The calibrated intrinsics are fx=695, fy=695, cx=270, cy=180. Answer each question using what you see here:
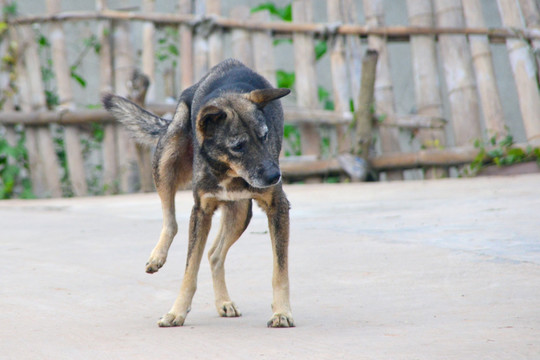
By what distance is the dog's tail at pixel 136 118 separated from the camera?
463cm

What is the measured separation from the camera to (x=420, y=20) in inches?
368

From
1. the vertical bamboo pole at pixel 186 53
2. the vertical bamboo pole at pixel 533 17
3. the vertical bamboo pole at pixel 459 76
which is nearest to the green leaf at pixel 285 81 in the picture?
the vertical bamboo pole at pixel 186 53

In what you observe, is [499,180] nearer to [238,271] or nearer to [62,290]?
[238,271]

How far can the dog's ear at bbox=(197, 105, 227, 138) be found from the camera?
334 cm

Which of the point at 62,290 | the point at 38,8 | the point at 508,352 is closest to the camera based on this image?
the point at 508,352

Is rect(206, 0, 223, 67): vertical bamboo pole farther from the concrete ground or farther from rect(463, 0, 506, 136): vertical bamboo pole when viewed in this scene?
the concrete ground

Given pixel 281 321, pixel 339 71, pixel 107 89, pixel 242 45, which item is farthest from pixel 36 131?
pixel 281 321

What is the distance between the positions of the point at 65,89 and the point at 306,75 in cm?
355

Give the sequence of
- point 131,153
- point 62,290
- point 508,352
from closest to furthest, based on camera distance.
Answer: point 508,352 → point 62,290 → point 131,153

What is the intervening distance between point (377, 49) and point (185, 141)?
19.4 feet

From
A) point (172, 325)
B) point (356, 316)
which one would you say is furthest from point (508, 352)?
point (172, 325)

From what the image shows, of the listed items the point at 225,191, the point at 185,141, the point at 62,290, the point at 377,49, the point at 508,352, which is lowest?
the point at 508,352

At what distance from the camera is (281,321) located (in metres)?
3.10

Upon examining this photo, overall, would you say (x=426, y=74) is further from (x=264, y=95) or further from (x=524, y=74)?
(x=264, y=95)
